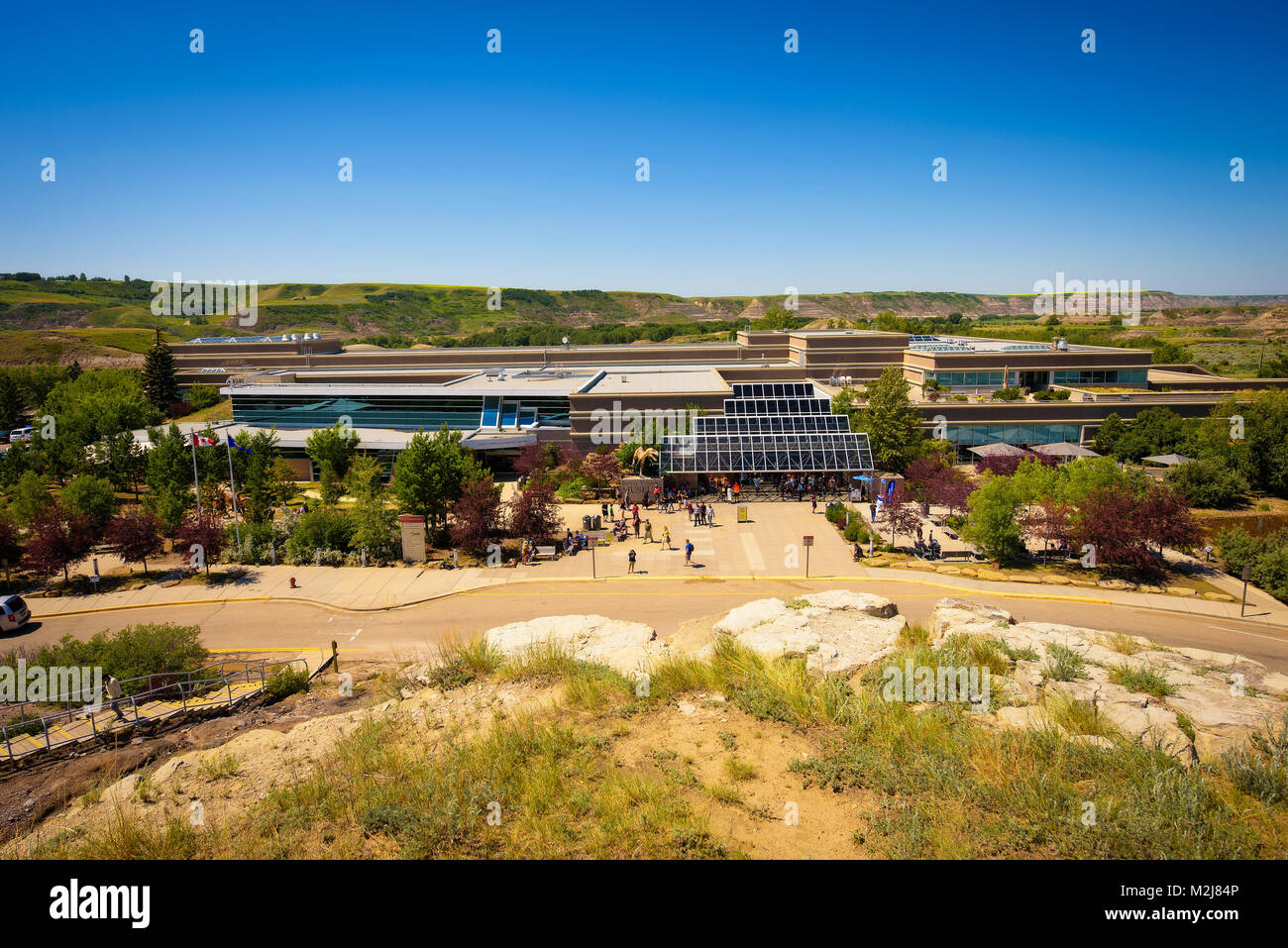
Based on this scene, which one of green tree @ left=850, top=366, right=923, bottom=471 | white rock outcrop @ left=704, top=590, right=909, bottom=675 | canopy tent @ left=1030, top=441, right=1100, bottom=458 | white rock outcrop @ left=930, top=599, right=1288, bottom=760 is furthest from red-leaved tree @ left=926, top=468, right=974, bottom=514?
white rock outcrop @ left=930, top=599, right=1288, bottom=760

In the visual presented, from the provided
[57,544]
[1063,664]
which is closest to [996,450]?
[1063,664]

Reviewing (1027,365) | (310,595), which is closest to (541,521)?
(310,595)

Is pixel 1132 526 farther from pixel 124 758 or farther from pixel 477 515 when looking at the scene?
pixel 124 758

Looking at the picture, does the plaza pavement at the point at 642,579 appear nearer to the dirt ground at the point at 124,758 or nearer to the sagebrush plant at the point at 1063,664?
the dirt ground at the point at 124,758

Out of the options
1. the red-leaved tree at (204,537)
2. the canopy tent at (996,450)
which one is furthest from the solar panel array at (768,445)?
the red-leaved tree at (204,537)

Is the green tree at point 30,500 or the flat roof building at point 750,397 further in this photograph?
the flat roof building at point 750,397
